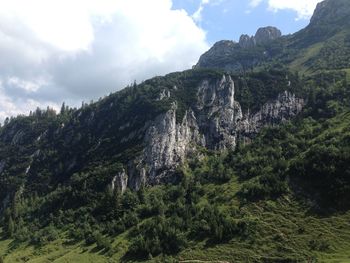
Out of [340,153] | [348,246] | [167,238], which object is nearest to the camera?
[348,246]

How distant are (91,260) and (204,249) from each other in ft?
153

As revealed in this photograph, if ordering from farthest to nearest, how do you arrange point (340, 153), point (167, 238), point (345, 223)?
point (340, 153), point (167, 238), point (345, 223)

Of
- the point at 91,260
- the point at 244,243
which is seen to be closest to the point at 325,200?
the point at 244,243

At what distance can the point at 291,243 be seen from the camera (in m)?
150

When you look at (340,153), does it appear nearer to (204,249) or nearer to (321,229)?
(321,229)

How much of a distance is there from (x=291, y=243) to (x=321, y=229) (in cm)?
1335

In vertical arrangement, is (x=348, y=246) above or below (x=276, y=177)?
below

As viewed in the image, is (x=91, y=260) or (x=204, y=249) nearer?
(x=204, y=249)

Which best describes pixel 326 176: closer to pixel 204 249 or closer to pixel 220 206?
pixel 220 206

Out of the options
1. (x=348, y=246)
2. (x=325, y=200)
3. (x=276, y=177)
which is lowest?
(x=348, y=246)

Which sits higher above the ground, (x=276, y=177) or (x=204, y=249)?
(x=276, y=177)

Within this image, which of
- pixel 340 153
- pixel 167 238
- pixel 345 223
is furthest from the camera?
pixel 340 153

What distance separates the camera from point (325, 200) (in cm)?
17150

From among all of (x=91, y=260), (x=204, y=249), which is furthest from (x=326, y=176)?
(x=91, y=260)
